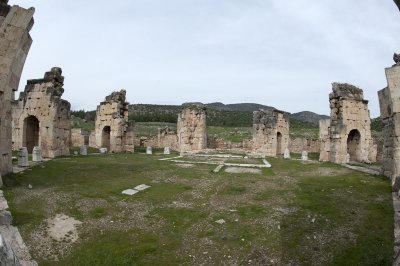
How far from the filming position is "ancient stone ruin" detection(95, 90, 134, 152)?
90.1ft

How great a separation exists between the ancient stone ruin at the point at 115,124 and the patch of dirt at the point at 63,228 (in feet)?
63.1

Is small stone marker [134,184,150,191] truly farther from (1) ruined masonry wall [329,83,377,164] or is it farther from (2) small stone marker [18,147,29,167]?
(1) ruined masonry wall [329,83,377,164]

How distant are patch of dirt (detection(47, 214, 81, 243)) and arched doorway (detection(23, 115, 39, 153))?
603 inches

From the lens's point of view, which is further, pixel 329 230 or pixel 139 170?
pixel 139 170

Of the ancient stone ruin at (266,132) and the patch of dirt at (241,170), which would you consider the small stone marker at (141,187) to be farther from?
the ancient stone ruin at (266,132)

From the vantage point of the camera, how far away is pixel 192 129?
3105 centimetres

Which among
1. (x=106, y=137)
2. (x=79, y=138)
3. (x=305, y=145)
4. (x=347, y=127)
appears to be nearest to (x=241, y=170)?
(x=347, y=127)

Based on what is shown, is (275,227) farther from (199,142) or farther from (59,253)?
(199,142)

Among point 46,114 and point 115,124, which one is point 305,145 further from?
point 46,114

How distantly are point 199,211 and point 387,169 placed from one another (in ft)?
32.3

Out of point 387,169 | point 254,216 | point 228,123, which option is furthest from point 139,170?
point 228,123

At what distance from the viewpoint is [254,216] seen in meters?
9.05

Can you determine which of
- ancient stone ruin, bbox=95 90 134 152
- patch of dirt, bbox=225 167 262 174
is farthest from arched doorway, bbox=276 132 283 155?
patch of dirt, bbox=225 167 262 174

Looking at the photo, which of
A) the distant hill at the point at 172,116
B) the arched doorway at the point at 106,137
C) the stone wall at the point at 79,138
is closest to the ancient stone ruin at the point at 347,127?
the arched doorway at the point at 106,137
